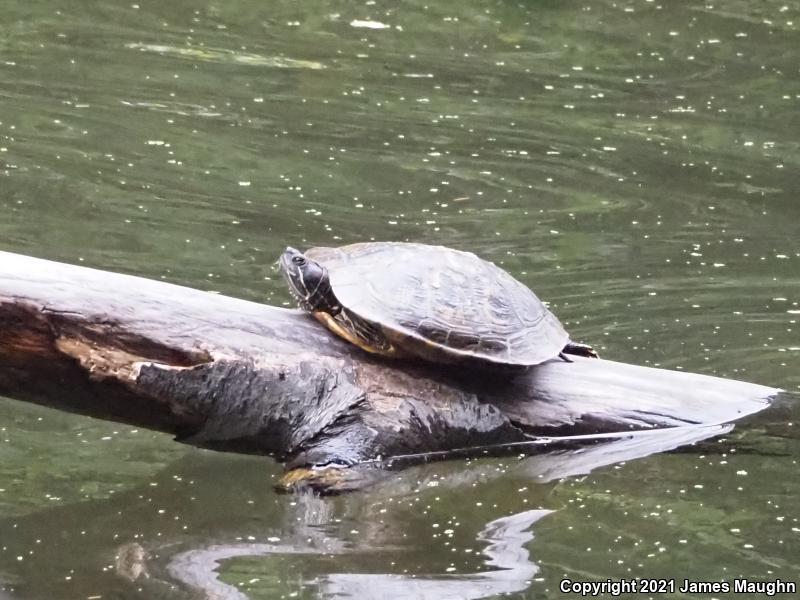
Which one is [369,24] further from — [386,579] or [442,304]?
[386,579]

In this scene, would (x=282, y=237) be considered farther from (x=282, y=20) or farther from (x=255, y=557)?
(x=282, y=20)

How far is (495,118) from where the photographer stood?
955cm

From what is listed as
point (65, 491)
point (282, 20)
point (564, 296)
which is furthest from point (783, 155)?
point (65, 491)

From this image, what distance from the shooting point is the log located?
4.08 metres

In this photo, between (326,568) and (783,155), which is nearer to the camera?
(326,568)

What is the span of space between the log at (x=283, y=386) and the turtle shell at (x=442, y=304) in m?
0.12

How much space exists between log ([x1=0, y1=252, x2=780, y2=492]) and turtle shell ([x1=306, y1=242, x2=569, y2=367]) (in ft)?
0.39

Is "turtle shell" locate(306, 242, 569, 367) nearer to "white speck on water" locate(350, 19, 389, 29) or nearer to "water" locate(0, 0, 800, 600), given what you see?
"water" locate(0, 0, 800, 600)

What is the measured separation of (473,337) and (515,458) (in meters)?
0.43

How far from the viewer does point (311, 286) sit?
14.8 feet

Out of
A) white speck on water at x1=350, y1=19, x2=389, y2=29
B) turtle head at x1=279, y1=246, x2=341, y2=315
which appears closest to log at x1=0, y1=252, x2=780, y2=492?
turtle head at x1=279, y1=246, x2=341, y2=315

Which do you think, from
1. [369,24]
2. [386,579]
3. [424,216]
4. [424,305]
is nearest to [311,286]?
[424,305]

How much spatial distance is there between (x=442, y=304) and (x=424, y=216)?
10.1ft

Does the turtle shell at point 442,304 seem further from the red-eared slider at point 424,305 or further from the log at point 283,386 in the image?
the log at point 283,386
